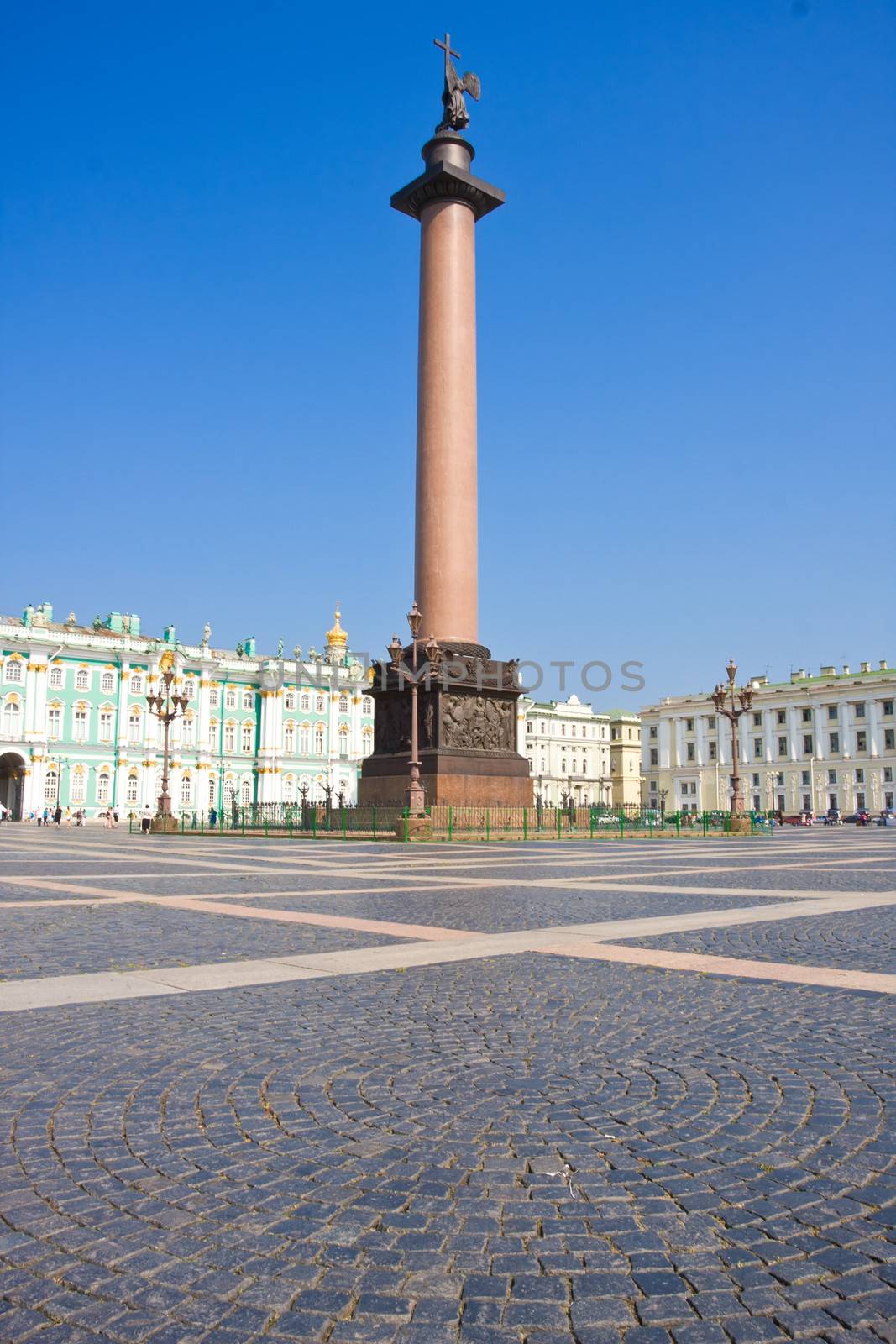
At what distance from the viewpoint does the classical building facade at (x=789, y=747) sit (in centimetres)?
9862

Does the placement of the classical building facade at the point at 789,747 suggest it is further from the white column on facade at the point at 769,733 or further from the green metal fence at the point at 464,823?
the green metal fence at the point at 464,823

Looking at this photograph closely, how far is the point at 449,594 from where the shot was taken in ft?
102

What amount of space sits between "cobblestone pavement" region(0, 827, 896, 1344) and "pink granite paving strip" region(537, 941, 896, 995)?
0.22m

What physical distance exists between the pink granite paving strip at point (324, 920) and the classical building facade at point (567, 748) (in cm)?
9869

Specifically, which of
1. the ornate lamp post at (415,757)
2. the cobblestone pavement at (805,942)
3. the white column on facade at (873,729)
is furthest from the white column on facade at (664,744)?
the cobblestone pavement at (805,942)

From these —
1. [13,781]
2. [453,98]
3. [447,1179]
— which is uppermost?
[453,98]

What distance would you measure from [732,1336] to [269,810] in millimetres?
41049

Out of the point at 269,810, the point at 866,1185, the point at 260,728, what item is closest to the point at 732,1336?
the point at 866,1185

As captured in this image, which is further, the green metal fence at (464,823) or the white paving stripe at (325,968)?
the green metal fence at (464,823)

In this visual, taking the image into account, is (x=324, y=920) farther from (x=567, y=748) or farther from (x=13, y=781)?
(x=567, y=748)

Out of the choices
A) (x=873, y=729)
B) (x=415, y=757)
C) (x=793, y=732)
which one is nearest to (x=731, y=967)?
(x=415, y=757)

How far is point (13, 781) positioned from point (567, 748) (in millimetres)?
63134

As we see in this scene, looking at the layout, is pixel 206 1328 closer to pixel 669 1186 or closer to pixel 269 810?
pixel 669 1186

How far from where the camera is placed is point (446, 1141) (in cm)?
362
